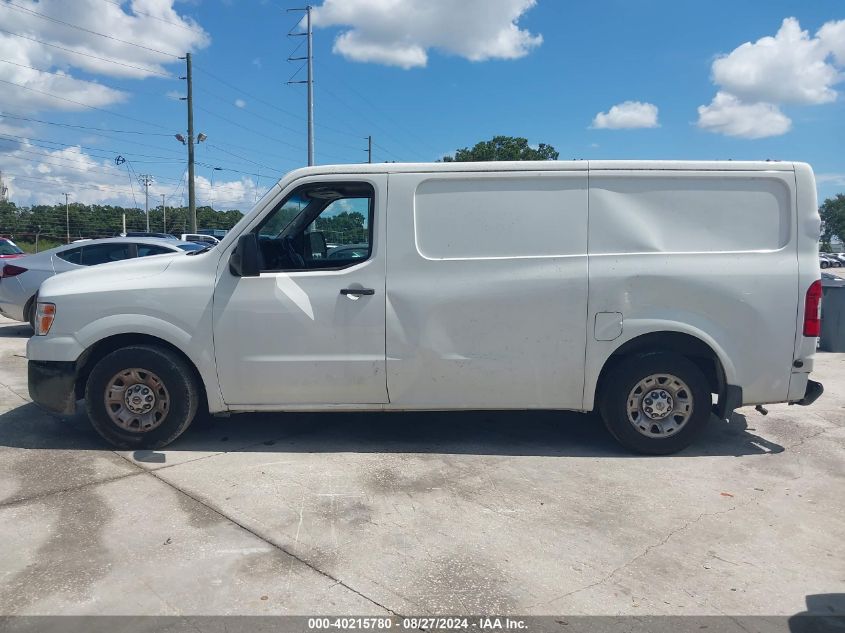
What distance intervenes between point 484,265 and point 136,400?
2.90 meters

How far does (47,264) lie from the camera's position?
10219mm

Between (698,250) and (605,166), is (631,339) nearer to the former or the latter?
(698,250)

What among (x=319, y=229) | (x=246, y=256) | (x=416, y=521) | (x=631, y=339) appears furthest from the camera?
(x=319, y=229)

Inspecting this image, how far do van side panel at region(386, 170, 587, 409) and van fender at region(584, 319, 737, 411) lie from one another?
119 mm

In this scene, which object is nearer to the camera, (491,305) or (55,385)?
(491,305)

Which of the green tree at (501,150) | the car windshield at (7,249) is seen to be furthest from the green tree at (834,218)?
the car windshield at (7,249)

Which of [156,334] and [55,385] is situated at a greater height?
[156,334]

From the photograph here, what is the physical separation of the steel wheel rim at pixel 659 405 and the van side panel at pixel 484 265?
580 mm

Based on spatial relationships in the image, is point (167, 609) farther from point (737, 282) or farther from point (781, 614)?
point (737, 282)

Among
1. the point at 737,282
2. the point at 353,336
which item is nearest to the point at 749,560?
the point at 737,282

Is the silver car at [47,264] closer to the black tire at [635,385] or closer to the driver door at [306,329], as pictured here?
the driver door at [306,329]

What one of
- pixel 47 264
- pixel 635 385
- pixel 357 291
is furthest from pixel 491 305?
pixel 47 264

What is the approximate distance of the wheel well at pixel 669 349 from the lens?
490cm

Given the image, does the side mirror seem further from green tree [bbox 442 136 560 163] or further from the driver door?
green tree [bbox 442 136 560 163]
